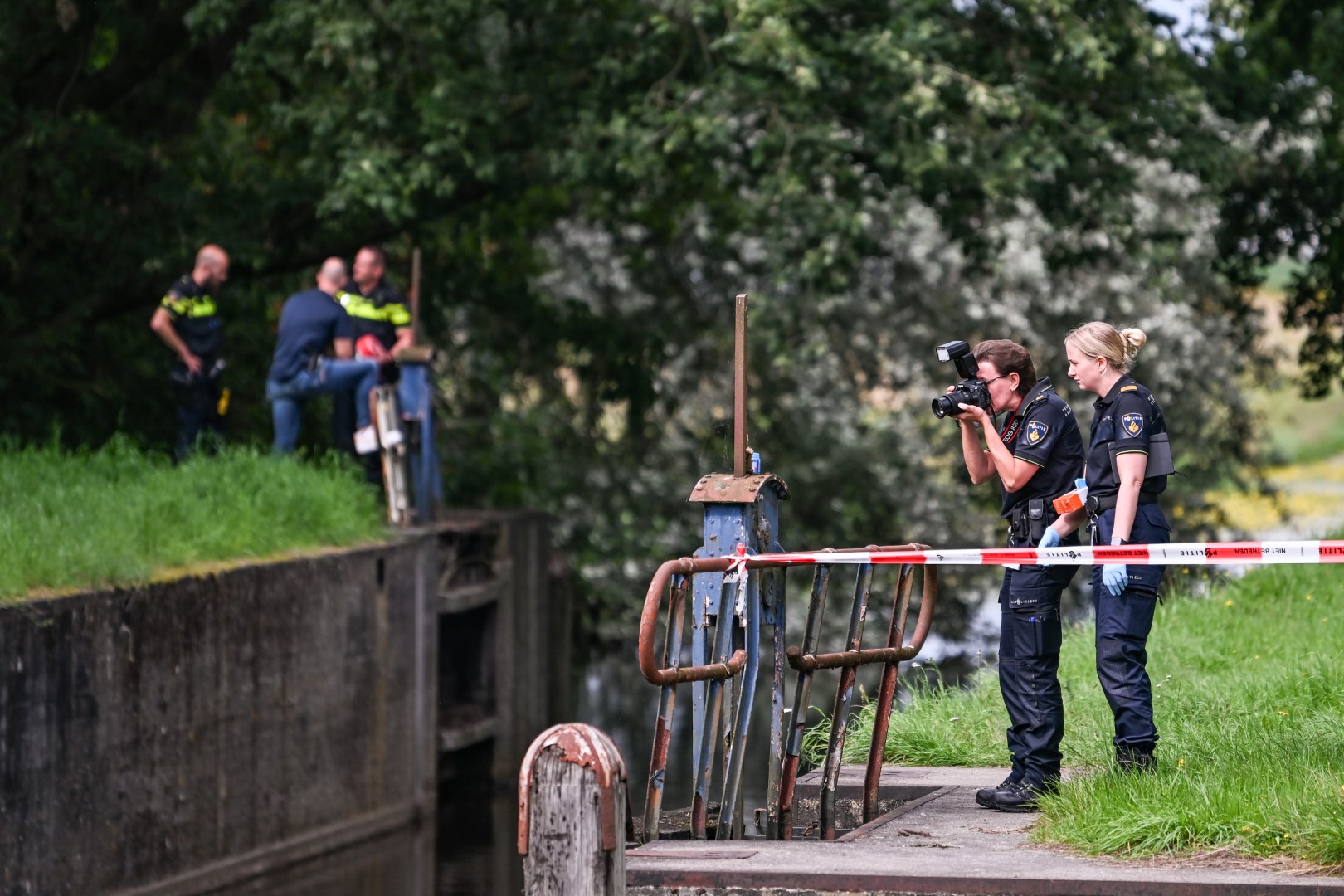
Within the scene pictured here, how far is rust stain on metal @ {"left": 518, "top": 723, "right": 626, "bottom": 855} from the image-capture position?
479 cm

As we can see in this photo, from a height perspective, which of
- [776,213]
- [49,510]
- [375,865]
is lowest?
[375,865]

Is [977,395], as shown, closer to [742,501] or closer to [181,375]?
[742,501]

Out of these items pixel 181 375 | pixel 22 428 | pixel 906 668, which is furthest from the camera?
pixel 906 668

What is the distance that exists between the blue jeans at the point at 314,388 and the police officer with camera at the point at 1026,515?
8219 mm

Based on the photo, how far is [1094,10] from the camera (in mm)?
14742

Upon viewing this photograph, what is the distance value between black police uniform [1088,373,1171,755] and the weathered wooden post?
2.43 metres

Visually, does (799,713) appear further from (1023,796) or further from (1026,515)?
(1026,515)


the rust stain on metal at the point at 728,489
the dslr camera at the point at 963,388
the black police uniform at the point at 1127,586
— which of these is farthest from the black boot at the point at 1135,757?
the rust stain on metal at the point at 728,489

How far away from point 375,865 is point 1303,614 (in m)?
6.63

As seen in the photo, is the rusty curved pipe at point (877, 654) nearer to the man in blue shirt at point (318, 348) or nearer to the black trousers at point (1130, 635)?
the black trousers at point (1130, 635)

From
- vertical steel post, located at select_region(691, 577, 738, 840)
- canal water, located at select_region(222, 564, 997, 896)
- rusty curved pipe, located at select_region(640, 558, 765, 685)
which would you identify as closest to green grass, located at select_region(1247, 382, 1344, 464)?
canal water, located at select_region(222, 564, 997, 896)

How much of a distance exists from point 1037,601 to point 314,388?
870cm

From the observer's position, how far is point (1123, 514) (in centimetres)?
651

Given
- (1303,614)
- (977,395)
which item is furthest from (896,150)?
(977,395)
